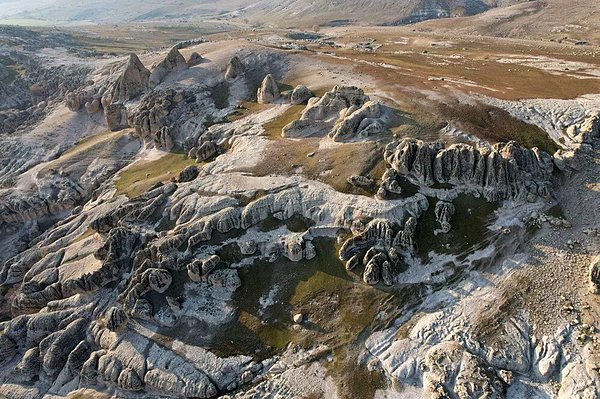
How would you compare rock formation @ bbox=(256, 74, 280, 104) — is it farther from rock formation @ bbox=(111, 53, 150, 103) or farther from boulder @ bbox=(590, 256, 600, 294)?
boulder @ bbox=(590, 256, 600, 294)

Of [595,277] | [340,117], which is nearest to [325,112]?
[340,117]

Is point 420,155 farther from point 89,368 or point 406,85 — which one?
point 89,368

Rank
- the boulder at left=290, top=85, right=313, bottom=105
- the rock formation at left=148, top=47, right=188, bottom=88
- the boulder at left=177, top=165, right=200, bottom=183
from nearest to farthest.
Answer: the boulder at left=177, top=165, right=200, bottom=183
the boulder at left=290, top=85, right=313, bottom=105
the rock formation at left=148, top=47, right=188, bottom=88

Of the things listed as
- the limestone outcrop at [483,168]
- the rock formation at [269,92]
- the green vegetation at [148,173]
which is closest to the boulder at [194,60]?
the rock formation at [269,92]

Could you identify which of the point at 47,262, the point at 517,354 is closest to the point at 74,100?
the point at 47,262

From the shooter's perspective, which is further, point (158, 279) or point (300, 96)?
point (300, 96)

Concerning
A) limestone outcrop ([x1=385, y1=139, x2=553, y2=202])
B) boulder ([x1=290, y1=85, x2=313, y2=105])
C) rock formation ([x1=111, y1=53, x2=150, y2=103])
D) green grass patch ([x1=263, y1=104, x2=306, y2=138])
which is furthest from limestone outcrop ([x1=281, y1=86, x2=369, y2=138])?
rock formation ([x1=111, y1=53, x2=150, y2=103])

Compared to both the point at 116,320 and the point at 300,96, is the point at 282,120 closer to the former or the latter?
the point at 300,96
